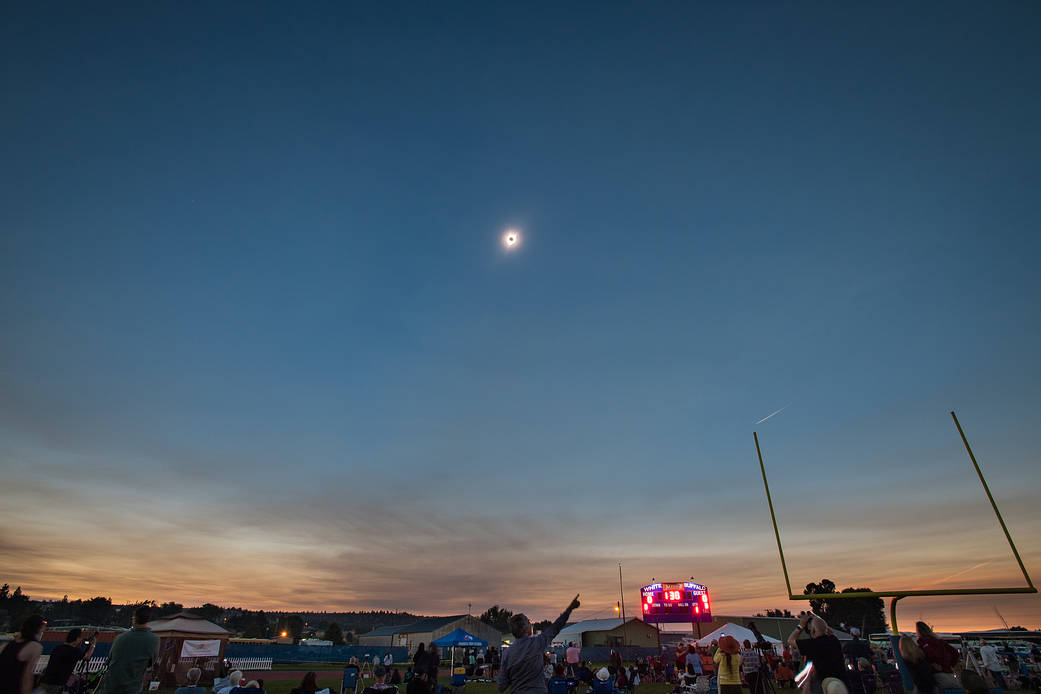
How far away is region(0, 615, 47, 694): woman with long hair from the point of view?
18.4 ft

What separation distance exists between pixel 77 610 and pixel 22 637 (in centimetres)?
18761

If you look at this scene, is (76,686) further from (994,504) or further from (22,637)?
(994,504)

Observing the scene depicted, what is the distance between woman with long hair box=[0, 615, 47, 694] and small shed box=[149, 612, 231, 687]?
21067 millimetres

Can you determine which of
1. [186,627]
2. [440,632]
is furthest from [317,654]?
[186,627]

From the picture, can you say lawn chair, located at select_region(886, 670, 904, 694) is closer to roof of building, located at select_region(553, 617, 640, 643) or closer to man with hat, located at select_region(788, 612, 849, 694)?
man with hat, located at select_region(788, 612, 849, 694)

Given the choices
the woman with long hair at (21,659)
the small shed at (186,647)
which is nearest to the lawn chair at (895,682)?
the woman with long hair at (21,659)

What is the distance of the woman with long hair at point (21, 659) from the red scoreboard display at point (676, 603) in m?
39.1

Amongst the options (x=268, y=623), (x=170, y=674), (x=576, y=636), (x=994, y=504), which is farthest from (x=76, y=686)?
(x=268, y=623)

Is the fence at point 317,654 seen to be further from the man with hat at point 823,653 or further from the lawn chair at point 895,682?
the man with hat at point 823,653

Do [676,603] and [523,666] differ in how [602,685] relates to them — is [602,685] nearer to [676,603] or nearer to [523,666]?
[523,666]

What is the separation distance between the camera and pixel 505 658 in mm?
5906

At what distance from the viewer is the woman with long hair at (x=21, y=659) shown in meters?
5.61

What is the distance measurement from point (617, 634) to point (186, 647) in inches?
1984

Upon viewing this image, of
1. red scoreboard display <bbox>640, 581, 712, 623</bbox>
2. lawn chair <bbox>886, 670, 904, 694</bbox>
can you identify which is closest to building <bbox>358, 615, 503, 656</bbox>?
red scoreboard display <bbox>640, 581, 712, 623</bbox>
